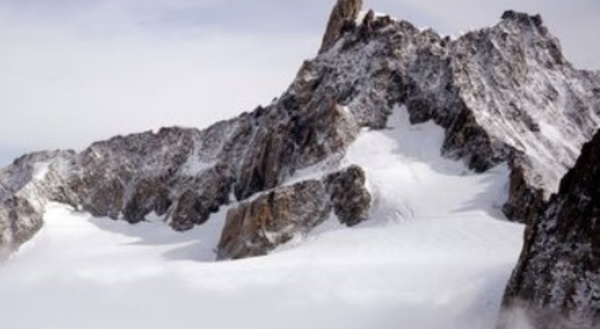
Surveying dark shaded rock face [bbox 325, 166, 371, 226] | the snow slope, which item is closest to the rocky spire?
the snow slope

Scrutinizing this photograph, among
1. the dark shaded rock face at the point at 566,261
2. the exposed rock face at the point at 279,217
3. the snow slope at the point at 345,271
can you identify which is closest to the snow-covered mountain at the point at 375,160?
the exposed rock face at the point at 279,217

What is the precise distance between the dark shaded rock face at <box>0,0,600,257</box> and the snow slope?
2.33 m

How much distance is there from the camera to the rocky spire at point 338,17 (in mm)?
107375

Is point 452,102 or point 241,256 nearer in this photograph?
point 241,256

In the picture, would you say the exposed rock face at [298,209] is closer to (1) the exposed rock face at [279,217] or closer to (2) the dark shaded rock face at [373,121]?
(1) the exposed rock face at [279,217]

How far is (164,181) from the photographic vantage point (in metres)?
120

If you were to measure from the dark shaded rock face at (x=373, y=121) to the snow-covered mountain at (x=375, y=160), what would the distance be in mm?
185

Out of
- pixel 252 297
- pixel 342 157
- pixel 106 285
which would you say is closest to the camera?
pixel 252 297

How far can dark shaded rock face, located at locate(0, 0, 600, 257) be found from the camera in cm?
8556

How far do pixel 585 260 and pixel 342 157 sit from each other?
50.0m

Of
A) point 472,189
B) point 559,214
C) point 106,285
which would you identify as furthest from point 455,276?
point 106,285

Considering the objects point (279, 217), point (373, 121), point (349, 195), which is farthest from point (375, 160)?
point (279, 217)

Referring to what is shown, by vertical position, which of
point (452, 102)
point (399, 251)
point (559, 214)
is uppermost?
point (452, 102)

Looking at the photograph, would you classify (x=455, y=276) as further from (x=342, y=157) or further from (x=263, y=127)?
(x=263, y=127)
